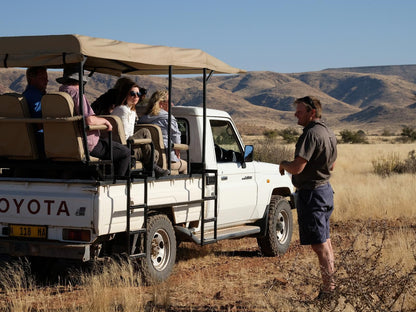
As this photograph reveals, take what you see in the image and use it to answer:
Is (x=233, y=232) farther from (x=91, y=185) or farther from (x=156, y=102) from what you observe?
(x=91, y=185)

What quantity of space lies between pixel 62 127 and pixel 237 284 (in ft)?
8.65

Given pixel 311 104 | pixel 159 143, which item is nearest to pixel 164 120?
pixel 159 143

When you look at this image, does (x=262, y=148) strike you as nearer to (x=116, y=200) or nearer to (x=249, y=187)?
(x=249, y=187)

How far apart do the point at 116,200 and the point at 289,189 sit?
13.3 ft

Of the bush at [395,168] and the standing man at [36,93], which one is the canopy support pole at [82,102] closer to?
the standing man at [36,93]

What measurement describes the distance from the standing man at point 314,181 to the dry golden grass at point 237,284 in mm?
211

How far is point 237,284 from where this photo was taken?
8.02m

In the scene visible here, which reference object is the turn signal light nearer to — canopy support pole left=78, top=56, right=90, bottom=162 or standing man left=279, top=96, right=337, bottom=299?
canopy support pole left=78, top=56, right=90, bottom=162

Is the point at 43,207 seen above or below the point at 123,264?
above

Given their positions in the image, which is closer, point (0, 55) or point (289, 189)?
point (0, 55)

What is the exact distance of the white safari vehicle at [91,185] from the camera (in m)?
6.96

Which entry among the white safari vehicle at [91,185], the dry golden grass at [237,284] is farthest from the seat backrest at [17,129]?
the dry golden grass at [237,284]

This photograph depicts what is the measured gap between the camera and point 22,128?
7.34 metres

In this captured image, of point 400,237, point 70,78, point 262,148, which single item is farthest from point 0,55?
point 262,148
